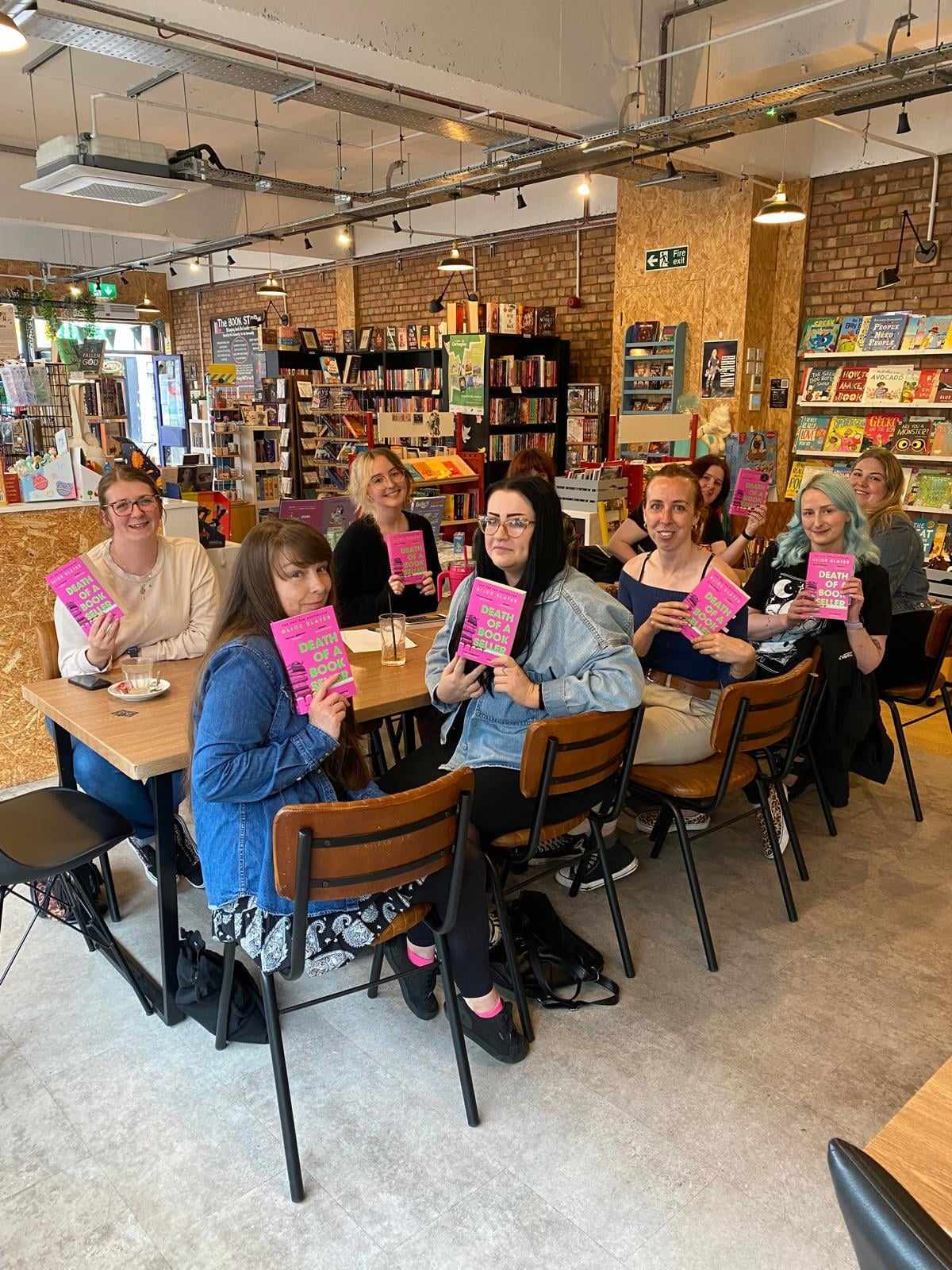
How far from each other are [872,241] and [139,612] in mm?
6574

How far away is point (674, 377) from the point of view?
7918 millimetres

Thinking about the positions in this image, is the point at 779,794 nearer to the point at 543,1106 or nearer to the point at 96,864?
the point at 543,1106

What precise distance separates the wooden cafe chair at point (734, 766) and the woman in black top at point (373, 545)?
1315mm

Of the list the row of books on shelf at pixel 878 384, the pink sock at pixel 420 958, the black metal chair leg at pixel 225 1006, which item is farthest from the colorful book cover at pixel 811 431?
the black metal chair leg at pixel 225 1006

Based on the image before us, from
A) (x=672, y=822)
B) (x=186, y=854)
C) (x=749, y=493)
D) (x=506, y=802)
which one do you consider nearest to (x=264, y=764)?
(x=506, y=802)

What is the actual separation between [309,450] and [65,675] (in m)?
7.76

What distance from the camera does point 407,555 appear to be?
3260 millimetres

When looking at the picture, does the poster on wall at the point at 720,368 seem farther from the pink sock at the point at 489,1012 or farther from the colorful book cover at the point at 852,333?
the pink sock at the point at 489,1012

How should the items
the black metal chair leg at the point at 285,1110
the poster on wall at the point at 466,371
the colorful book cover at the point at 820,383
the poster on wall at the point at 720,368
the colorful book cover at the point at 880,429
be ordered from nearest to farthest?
the black metal chair leg at the point at 285,1110 < the colorful book cover at the point at 880,429 < the colorful book cover at the point at 820,383 < the poster on wall at the point at 720,368 < the poster on wall at the point at 466,371

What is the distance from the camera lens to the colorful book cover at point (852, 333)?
23.5 feet

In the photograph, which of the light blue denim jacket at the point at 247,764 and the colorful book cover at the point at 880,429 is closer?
the light blue denim jacket at the point at 247,764

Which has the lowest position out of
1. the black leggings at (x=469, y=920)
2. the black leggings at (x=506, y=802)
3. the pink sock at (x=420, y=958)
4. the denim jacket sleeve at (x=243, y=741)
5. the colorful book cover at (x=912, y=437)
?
the pink sock at (x=420, y=958)

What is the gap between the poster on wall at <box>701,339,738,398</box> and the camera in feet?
24.6

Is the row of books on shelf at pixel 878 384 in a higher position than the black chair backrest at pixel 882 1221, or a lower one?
higher
